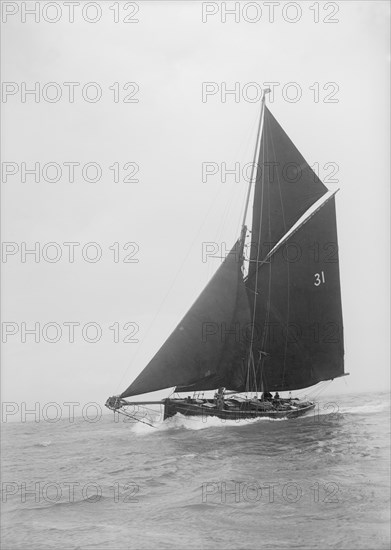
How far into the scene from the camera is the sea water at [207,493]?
458 inches

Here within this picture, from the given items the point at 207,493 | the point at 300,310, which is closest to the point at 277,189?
the point at 300,310

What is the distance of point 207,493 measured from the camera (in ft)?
50.2

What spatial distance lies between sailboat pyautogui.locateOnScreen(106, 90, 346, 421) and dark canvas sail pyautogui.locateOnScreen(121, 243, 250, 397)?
178 millimetres

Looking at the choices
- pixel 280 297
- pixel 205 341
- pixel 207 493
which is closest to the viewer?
pixel 207 493

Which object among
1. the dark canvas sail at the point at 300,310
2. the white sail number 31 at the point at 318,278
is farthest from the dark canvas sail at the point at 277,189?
the white sail number 31 at the point at 318,278

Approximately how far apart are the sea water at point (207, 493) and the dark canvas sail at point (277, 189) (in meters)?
12.2

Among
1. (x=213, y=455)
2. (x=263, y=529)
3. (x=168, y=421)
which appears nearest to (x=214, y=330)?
(x=168, y=421)

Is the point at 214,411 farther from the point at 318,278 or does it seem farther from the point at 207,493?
the point at 207,493

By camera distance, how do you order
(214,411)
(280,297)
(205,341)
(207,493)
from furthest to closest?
(280,297) → (214,411) → (205,341) → (207,493)

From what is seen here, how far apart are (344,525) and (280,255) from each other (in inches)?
920

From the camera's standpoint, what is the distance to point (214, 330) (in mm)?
28453

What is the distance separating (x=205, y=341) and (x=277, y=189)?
1170 cm

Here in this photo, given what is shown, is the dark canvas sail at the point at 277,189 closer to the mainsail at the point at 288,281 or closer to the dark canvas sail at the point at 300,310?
the mainsail at the point at 288,281

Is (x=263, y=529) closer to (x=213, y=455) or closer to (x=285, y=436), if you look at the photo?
(x=213, y=455)
